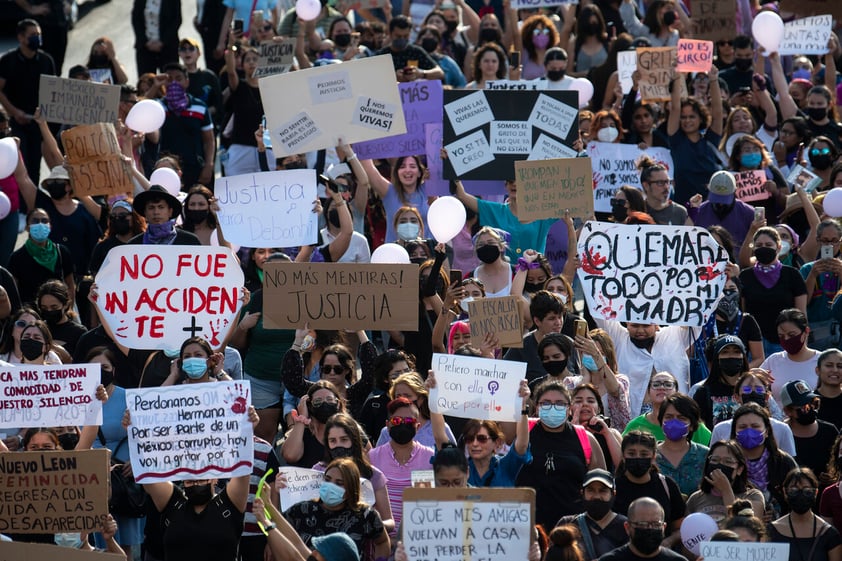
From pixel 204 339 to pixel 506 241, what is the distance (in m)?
3.02

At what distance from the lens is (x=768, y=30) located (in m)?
17.0

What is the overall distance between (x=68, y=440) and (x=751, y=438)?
13.0 ft

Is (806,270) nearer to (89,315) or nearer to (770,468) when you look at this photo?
(770,468)

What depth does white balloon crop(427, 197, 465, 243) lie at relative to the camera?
41.7 ft

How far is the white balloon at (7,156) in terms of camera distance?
569 inches

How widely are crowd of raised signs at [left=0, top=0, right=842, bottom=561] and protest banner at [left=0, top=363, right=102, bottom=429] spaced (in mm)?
41

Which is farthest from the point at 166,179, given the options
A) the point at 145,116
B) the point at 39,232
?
the point at 39,232

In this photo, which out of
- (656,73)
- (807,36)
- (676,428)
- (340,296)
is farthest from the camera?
(807,36)

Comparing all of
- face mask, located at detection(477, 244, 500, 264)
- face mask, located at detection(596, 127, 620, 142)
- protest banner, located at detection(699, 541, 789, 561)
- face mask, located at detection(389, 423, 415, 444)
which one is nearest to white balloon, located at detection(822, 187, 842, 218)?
face mask, located at detection(596, 127, 620, 142)

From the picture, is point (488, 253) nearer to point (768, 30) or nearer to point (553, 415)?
point (553, 415)

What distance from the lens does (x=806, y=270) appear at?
1336cm

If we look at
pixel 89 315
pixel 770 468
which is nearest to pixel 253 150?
pixel 89 315

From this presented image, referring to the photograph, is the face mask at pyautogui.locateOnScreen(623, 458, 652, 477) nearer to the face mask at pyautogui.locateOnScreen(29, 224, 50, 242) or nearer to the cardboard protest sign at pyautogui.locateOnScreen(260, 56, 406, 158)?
the cardboard protest sign at pyautogui.locateOnScreen(260, 56, 406, 158)

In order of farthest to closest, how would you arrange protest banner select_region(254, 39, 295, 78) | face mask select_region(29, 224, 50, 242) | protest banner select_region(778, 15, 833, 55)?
protest banner select_region(778, 15, 833, 55) < protest banner select_region(254, 39, 295, 78) < face mask select_region(29, 224, 50, 242)
